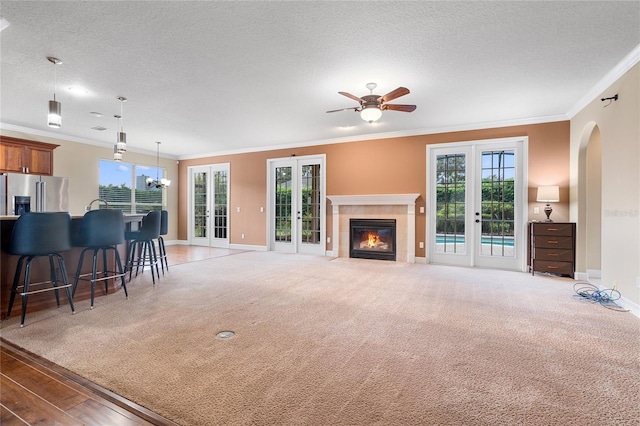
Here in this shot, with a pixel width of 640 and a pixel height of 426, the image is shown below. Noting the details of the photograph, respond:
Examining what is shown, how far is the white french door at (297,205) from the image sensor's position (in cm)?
759

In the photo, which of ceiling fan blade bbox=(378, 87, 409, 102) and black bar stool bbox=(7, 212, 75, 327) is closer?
black bar stool bbox=(7, 212, 75, 327)

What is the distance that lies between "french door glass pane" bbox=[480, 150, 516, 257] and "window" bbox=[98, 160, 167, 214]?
28.1ft

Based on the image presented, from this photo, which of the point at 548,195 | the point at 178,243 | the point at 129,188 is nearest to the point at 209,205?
the point at 178,243

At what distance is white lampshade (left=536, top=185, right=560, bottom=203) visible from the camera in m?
5.04

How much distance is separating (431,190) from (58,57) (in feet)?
20.0

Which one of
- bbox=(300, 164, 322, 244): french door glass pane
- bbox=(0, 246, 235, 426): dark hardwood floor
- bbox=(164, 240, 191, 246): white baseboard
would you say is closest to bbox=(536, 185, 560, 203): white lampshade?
bbox=(300, 164, 322, 244): french door glass pane

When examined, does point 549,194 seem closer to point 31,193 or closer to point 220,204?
point 220,204

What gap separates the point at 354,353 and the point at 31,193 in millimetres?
7066

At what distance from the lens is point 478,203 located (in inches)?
235

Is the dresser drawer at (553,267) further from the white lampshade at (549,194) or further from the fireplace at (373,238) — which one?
the fireplace at (373,238)

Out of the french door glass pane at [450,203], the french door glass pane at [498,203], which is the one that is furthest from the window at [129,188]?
the french door glass pane at [498,203]

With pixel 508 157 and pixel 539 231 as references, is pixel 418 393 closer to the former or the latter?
pixel 539 231

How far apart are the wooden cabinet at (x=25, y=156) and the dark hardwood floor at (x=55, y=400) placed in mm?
5279

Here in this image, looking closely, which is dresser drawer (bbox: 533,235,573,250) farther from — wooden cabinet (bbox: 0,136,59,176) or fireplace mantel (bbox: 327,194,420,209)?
wooden cabinet (bbox: 0,136,59,176)
